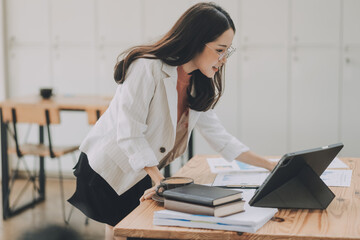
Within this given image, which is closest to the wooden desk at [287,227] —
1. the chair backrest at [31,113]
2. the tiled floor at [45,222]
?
the tiled floor at [45,222]

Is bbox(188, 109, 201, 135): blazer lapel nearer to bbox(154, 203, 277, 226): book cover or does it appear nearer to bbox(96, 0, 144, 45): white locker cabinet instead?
bbox(154, 203, 277, 226): book cover

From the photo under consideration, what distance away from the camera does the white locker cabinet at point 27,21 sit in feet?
15.9

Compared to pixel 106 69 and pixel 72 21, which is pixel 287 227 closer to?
pixel 106 69

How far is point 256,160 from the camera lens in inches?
76.2

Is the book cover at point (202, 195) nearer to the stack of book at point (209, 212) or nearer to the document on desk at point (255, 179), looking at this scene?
the stack of book at point (209, 212)

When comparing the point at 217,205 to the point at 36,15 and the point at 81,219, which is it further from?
the point at 36,15

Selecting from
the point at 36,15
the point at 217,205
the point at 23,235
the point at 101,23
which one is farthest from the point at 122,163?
the point at 36,15

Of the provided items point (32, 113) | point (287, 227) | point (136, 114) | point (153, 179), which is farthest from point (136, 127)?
point (32, 113)

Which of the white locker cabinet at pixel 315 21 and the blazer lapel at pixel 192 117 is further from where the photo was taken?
the white locker cabinet at pixel 315 21

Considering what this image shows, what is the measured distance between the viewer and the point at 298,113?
443 cm

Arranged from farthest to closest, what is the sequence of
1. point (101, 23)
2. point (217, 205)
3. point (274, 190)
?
point (101, 23)
point (274, 190)
point (217, 205)

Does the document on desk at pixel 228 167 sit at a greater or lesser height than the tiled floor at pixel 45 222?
greater

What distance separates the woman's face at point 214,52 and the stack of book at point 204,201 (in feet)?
1.47

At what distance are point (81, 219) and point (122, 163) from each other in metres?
2.16
